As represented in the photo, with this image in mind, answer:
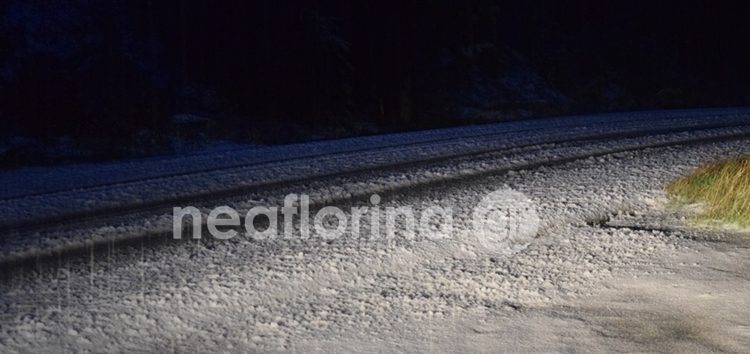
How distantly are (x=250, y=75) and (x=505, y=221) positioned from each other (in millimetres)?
11382

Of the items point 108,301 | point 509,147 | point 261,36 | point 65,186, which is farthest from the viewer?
point 261,36

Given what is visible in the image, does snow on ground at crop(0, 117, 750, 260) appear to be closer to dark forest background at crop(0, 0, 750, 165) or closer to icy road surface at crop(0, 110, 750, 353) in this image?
icy road surface at crop(0, 110, 750, 353)

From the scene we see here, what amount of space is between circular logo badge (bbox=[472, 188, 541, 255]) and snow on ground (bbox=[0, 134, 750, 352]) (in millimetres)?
128

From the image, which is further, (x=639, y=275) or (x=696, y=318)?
(x=639, y=275)

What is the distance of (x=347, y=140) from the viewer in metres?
12.1

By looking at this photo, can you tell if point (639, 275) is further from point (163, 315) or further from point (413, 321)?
point (163, 315)

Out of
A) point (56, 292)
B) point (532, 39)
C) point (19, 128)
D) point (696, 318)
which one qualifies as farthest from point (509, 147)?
point (532, 39)

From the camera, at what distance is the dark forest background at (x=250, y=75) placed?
13.0 metres

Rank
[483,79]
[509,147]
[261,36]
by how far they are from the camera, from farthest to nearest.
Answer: [483,79] → [261,36] → [509,147]

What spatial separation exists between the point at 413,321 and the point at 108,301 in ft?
6.10

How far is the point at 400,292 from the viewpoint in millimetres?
4453

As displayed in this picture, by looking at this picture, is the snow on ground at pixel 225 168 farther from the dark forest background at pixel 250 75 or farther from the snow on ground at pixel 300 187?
the dark forest background at pixel 250 75

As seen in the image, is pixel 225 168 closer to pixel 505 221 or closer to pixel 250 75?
pixel 505 221

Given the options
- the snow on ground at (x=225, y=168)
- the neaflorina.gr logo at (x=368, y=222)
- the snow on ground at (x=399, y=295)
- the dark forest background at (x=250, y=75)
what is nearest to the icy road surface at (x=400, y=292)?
the snow on ground at (x=399, y=295)
